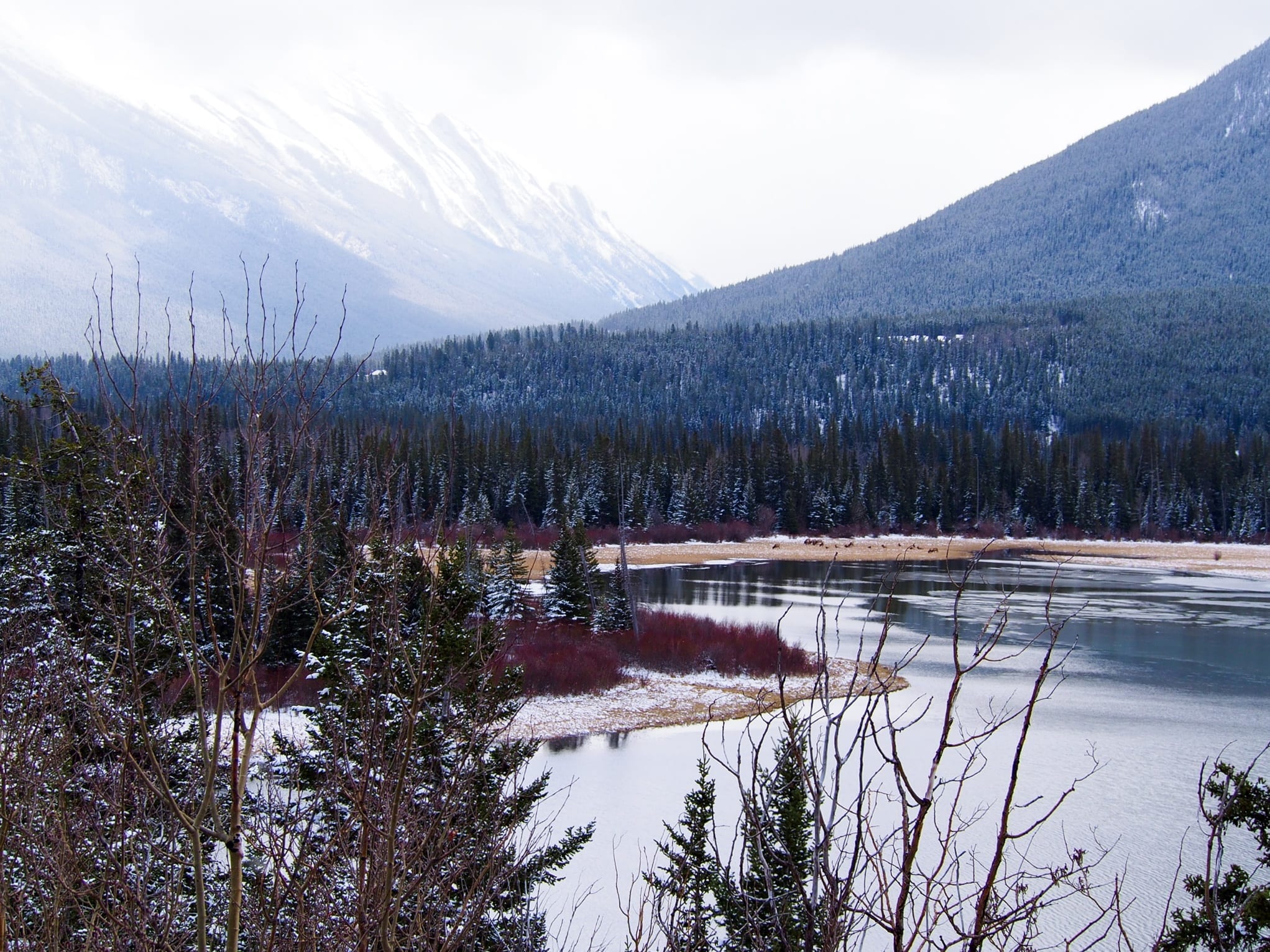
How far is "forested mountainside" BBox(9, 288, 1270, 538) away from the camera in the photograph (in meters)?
80.6

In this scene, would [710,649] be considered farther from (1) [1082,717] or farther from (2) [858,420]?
(2) [858,420]

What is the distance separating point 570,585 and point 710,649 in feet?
16.3

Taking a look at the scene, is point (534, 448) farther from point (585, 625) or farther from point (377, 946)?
point (377, 946)

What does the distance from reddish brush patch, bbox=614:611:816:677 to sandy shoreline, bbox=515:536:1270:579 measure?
19.8 meters

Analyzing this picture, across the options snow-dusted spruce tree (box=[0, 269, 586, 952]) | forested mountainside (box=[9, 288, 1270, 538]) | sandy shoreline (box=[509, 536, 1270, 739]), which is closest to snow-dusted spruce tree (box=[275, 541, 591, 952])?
snow-dusted spruce tree (box=[0, 269, 586, 952])

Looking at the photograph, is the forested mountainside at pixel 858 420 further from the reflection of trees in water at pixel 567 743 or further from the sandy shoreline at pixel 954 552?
the reflection of trees in water at pixel 567 743

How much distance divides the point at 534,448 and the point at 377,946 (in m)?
81.4

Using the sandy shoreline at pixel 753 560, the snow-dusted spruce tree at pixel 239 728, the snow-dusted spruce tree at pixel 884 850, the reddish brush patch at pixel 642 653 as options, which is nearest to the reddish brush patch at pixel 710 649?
the reddish brush patch at pixel 642 653

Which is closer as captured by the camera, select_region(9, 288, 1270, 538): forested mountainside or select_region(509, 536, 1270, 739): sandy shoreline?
select_region(509, 536, 1270, 739): sandy shoreline

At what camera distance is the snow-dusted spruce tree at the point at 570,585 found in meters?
31.2

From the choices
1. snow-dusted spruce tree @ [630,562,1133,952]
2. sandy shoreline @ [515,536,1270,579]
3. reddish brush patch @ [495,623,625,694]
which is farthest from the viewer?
sandy shoreline @ [515,536,1270,579]

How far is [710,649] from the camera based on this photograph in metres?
29.3

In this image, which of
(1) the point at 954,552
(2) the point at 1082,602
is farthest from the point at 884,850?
(1) the point at 954,552

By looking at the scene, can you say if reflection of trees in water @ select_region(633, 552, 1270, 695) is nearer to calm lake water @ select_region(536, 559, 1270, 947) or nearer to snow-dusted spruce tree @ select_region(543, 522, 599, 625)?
calm lake water @ select_region(536, 559, 1270, 947)
